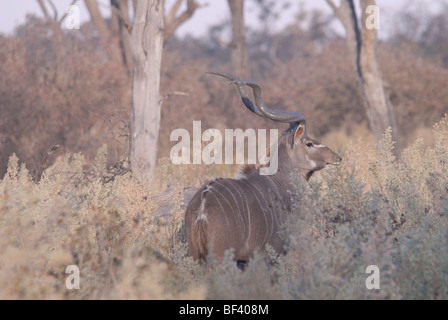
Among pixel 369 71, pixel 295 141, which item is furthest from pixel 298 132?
pixel 369 71

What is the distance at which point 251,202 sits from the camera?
5.09m

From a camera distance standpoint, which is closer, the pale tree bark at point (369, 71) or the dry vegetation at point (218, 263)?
the dry vegetation at point (218, 263)

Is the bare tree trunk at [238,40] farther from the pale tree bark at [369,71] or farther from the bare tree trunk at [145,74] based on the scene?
the bare tree trunk at [145,74]

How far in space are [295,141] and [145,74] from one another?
91.5 inches

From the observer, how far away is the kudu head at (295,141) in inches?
233

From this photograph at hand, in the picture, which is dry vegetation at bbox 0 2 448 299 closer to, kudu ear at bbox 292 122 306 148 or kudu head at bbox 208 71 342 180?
kudu head at bbox 208 71 342 180

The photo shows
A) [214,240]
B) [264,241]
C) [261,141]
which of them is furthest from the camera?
[261,141]

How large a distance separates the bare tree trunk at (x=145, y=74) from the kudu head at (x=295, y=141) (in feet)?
5.64

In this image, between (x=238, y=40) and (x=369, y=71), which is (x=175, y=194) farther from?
(x=238, y=40)

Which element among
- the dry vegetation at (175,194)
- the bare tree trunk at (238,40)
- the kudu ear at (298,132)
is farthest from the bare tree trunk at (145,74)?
the bare tree trunk at (238,40)
